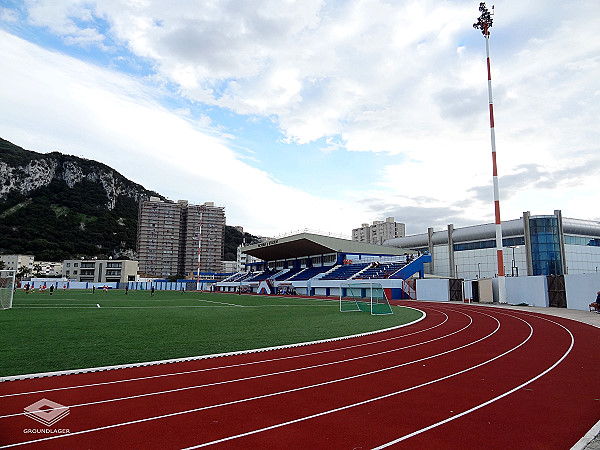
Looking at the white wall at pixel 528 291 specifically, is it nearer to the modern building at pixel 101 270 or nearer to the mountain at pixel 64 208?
the modern building at pixel 101 270

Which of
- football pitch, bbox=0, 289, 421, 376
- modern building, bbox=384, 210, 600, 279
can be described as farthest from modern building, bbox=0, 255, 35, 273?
football pitch, bbox=0, 289, 421, 376

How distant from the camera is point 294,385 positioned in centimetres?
761

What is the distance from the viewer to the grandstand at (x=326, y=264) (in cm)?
4616

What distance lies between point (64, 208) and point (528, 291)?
169620 mm

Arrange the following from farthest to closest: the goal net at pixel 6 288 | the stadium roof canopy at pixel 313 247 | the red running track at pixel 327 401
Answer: the stadium roof canopy at pixel 313 247
the goal net at pixel 6 288
the red running track at pixel 327 401

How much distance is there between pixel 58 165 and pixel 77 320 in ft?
614

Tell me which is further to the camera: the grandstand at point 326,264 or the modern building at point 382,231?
the modern building at point 382,231

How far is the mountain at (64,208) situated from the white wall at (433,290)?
421 feet

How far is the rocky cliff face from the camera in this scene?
6225 inches

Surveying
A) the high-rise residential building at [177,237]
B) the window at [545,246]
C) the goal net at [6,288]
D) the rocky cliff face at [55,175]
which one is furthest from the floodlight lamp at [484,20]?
the rocky cliff face at [55,175]

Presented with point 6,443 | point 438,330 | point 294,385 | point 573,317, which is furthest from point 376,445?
point 573,317

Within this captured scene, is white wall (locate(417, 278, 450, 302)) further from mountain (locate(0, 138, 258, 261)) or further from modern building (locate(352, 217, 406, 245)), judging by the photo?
mountain (locate(0, 138, 258, 261))

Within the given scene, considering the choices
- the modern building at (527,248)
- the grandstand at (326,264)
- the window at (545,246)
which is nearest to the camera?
the grandstand at (326,264)

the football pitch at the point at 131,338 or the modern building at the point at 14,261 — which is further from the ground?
the modern building at the point at 14,261
